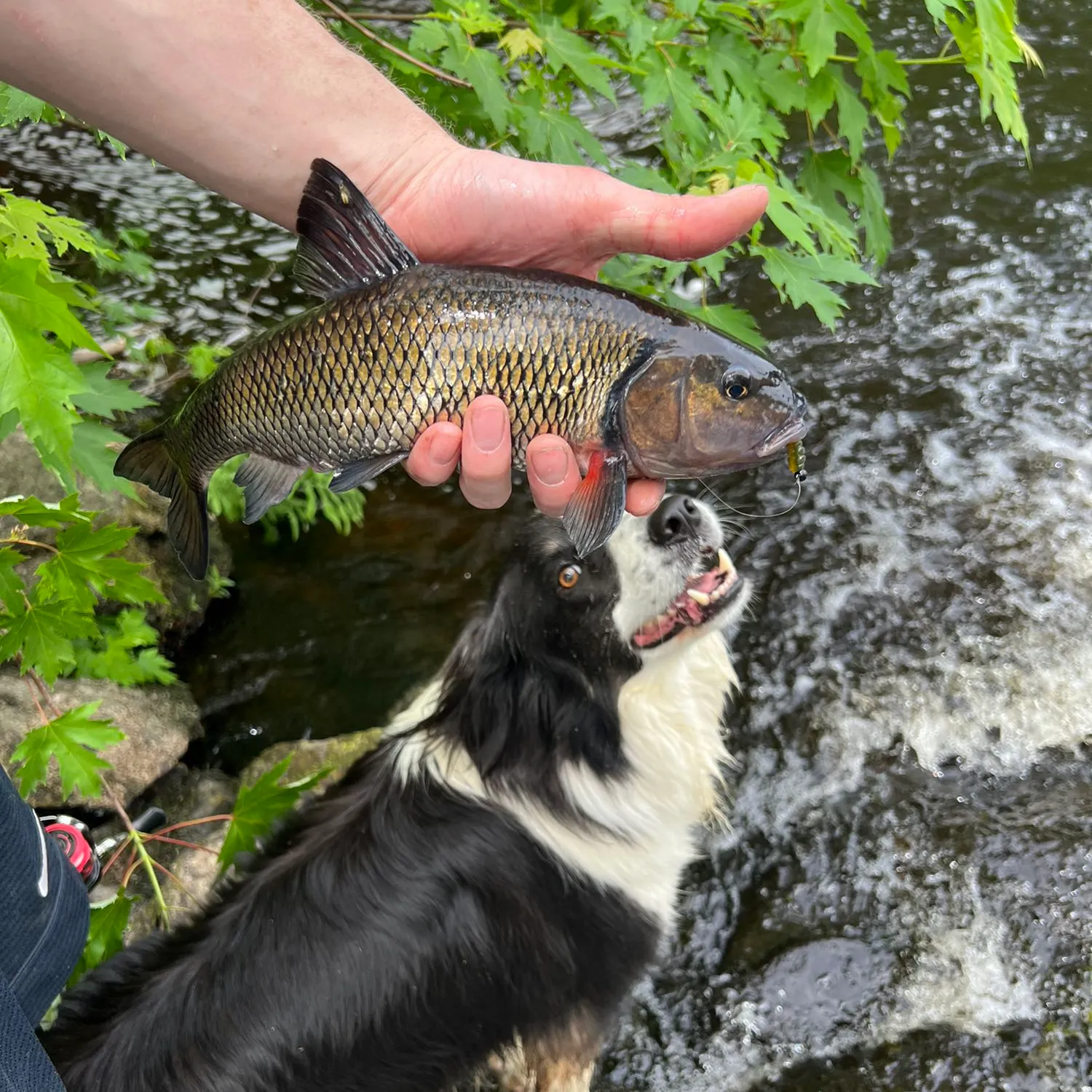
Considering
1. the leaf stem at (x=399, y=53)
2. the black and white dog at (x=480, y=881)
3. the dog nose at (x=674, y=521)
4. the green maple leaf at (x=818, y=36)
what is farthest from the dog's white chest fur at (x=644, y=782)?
the leaf stem at (x=399, y=53)

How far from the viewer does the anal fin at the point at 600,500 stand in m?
1.99

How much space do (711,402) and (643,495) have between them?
1.80ft

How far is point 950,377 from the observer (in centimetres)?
570

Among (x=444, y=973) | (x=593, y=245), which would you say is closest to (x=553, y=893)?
(x=444, y=973)

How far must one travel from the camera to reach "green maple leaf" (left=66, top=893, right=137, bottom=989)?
9.16ft

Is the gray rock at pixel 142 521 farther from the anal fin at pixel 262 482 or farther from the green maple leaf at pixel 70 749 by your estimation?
the anal fin at pixel 262 482

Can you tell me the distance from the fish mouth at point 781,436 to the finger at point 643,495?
0.47m

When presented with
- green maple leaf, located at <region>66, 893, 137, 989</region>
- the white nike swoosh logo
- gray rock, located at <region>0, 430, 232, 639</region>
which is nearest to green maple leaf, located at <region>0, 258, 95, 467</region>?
the white nike swoosh logo

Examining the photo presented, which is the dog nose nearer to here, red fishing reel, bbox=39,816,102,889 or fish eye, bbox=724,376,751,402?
fish eye, bbox=724,376,751,402

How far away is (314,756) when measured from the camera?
14.1 feet

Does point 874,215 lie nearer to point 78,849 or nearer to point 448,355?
point 448,355

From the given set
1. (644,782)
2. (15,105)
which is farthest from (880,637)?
(15,105)

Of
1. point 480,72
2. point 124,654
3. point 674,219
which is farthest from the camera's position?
point 124,654

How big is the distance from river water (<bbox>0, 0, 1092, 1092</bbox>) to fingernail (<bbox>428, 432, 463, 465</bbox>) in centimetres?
271
